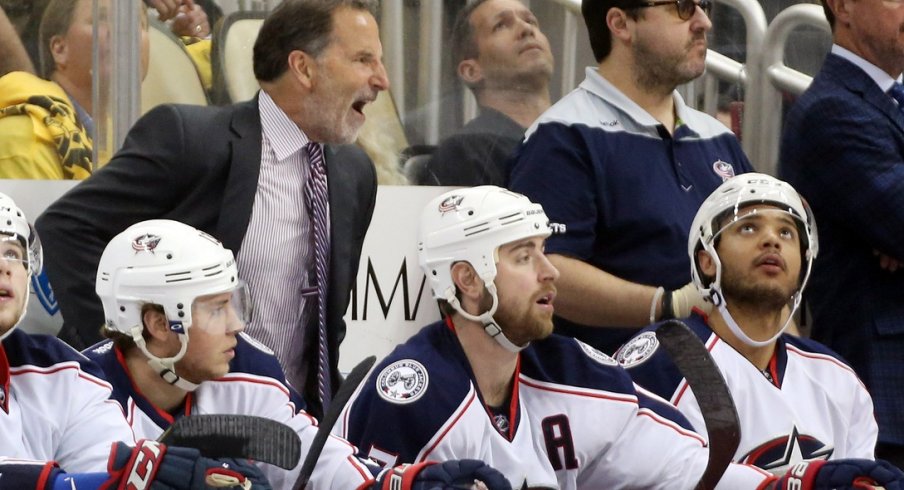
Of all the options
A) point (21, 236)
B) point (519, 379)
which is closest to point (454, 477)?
point (519, 379)

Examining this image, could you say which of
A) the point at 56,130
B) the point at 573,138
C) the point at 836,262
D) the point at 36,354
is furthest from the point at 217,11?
the point at 836,262

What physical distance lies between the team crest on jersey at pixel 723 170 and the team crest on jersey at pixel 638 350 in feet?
2.16

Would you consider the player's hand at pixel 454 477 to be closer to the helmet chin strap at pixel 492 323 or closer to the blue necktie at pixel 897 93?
the helmet chin strap at pixel 492 323

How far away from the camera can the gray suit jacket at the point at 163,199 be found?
4.14 m

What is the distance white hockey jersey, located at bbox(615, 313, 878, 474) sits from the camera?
13.4 feet

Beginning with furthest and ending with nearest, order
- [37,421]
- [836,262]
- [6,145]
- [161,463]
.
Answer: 1. [836,262]
2. [6,145]
3. [37,421]
4. [161,463]

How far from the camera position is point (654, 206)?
14.6 ft

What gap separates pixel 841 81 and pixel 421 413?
5.15ft

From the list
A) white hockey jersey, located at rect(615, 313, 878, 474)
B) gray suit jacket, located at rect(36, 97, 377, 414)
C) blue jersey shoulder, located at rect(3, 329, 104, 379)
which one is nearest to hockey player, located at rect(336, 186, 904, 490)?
white hockey jersey, located at rect(615, 313, 878, 474)

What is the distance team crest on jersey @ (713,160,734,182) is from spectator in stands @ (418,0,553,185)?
2.07 ft

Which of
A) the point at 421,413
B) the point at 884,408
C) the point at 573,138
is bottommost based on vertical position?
the point at 884,408

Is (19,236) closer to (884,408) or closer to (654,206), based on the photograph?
(654,206)

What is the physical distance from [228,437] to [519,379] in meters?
0.85

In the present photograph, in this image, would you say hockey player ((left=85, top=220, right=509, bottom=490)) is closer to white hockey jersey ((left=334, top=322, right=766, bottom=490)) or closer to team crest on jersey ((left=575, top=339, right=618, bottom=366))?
white hockey jersey ((left=334, top=322, right=766, bottom=490))
